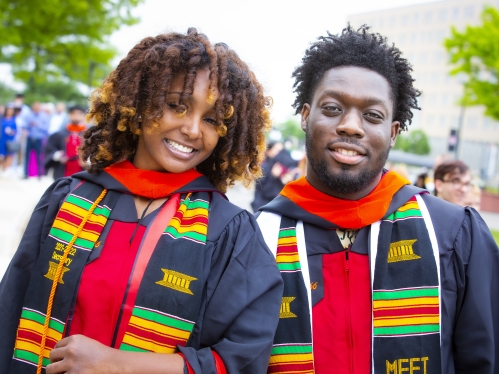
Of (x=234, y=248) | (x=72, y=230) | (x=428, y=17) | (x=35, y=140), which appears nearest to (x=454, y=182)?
(x=234, y=248)

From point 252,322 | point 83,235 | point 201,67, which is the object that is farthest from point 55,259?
point 201,67

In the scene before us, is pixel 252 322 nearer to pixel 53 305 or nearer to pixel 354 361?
pixel 354 361

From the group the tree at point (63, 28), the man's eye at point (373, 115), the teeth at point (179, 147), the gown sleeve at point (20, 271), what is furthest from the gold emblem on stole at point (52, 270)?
the tree at point (63, 28)

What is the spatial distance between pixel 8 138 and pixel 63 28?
3767mm

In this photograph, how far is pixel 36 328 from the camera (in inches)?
82.4

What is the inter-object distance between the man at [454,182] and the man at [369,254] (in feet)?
7.67

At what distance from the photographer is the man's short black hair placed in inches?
98.9

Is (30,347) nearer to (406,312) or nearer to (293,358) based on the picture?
(293,358)

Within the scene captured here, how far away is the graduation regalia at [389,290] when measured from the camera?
7.26 feet

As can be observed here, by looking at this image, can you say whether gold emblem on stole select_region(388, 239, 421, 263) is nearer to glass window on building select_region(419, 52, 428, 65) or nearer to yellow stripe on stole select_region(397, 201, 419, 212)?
yellow stripe on stole select_region(397, 201, 419, 212)

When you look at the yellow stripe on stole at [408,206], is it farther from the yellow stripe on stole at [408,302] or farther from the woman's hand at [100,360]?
the woman's hand at [100,360]

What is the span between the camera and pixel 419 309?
2246 millimetres

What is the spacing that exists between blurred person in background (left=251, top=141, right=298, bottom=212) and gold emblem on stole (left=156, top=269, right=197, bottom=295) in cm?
620

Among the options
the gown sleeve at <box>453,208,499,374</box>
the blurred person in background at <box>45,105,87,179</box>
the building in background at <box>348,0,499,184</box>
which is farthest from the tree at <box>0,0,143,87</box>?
the building in background at <box>348,0,499,184</box>
